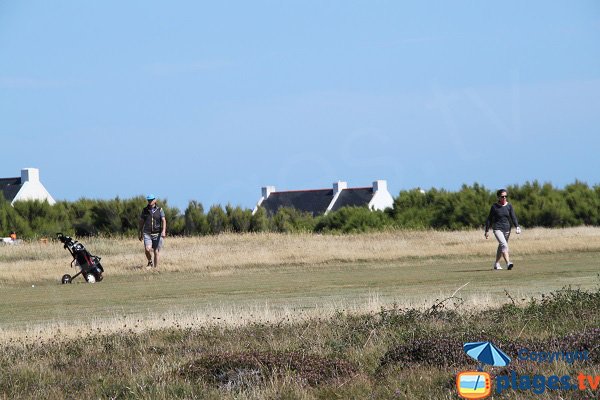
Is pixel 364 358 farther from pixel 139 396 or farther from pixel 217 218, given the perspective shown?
pixel 217 218

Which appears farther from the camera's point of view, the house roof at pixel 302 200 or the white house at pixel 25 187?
the house roof at pixel 302 200

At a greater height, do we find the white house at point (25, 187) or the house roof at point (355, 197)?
the white house at point (25, 187)

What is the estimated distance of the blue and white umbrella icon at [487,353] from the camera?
884cm

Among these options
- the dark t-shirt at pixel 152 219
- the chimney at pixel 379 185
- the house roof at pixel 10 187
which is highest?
the house roof at pixel 10 187

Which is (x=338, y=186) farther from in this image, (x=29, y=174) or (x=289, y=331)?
(x=289, y=331)

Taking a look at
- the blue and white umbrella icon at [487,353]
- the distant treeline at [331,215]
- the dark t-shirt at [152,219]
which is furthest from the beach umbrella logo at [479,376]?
the distant treeline at [331,215]

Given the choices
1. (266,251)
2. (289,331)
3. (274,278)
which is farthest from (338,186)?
(289,331)

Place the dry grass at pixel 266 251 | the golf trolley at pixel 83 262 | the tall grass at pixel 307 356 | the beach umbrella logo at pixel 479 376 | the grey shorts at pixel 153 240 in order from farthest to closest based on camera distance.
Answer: the dry grass at pixel 266 251
the grey shorts at pixel 153 240
the golf trolley at pixel 83 262
the tall grass at pixel 307 356
the beach umbrella logo at pixel 479 376

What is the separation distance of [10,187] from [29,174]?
2151mm

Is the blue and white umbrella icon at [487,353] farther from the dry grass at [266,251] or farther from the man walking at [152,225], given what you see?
the dry grass at [266,251]

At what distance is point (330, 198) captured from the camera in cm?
9550

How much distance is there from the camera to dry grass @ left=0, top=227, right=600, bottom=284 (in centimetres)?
3203

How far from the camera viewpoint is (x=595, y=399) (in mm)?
8688

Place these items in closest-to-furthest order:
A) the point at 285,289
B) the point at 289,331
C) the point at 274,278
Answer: the point at 289,331, the point at 285,289, the point at 274,278
